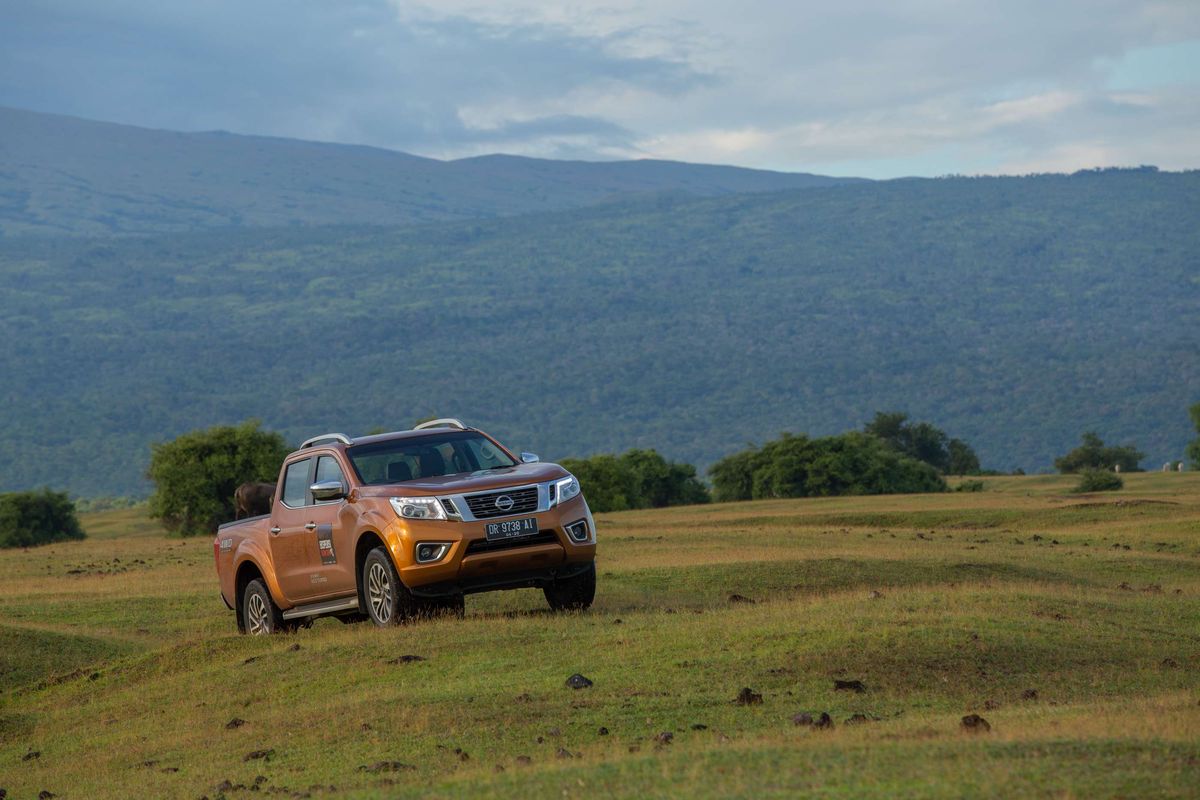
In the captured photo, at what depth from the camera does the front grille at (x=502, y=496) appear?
17297 mm

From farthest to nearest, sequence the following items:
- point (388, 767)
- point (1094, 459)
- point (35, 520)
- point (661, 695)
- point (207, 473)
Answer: point (1094, 459)
point (35, 520)
point (207, 473)
point (661, 695)
point (388, 767)

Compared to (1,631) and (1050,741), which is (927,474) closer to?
(1,631)

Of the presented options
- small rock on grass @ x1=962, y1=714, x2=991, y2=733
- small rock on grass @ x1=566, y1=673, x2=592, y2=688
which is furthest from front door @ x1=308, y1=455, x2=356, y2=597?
small rock on grass @ x1=962, y1=714, x2=991, y2=733

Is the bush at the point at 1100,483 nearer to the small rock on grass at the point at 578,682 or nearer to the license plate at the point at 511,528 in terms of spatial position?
the license plate at the point at 511,528

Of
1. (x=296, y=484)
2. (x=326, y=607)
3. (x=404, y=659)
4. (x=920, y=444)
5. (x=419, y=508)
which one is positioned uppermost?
(x=296, y=484)

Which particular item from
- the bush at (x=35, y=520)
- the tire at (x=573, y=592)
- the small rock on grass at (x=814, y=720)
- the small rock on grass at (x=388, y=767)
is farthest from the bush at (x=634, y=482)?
the small rock on grass at (x=388, y=767)

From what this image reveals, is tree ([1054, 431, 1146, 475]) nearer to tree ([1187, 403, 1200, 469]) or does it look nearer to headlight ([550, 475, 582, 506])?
tree ([1187, 403, 1200, 469])

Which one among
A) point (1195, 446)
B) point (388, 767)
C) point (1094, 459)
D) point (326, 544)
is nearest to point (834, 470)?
point (1195, 446)

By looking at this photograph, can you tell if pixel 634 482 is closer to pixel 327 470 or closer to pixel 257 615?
pixel 257 615

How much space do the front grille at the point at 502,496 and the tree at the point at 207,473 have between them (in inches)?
2092

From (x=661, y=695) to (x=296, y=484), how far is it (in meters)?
7.29

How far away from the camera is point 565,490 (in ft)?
58.6

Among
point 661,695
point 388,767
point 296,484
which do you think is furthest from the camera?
point 296,484

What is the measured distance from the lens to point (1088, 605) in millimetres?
19109
